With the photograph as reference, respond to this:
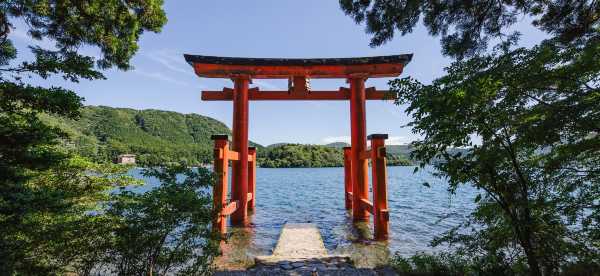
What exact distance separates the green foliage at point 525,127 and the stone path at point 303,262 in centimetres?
197

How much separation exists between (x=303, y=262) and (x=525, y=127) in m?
3.84

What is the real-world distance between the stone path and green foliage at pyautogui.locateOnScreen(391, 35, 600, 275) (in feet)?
6.46

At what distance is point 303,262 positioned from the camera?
15.3 ft

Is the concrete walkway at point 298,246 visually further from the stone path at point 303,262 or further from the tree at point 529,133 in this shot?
the tree at point 529,133

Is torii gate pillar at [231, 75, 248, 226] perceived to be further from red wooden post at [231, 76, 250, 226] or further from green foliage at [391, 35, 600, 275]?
green foliage at [391, 35, 600, 275]

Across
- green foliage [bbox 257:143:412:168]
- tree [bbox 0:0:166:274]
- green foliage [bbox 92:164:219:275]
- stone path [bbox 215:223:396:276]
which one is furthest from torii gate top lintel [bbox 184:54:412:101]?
green foliage [bbox 257:143:412:168]

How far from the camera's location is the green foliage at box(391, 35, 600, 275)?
2.33 meters

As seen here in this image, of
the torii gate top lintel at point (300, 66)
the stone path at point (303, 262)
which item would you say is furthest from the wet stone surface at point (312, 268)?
the torii gate top lintel at point (300, 66)

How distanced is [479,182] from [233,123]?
6.65 meters

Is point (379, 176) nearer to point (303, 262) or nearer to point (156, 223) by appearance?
point (303, 262)

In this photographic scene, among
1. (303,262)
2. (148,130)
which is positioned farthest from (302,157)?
(148,130)

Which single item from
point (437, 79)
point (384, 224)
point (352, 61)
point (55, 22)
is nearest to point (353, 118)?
point (352, 61)

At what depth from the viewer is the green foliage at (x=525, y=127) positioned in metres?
2.33

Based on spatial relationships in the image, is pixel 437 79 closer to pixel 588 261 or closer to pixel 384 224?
pixel 588 261
